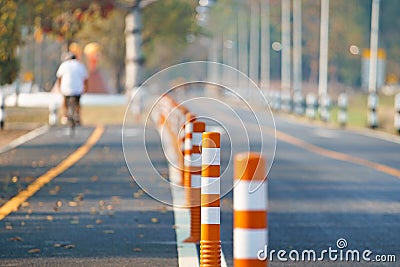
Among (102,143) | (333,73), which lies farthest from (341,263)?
(333,73)

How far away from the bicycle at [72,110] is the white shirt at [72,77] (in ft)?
0.84

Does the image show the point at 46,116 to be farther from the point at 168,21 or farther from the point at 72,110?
the point at 168,21

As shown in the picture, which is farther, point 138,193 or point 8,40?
point 8,40

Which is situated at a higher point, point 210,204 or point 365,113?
point 210,204

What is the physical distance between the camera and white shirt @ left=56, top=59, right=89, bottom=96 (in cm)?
2789

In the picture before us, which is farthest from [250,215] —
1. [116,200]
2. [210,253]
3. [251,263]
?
[116,200]

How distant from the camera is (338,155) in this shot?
23.3 m

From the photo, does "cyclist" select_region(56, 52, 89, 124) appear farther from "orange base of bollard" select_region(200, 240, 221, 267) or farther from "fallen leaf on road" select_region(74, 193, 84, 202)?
"orange base of bollard" select_region(200, 240, 221, 267)

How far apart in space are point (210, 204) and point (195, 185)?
2.61m

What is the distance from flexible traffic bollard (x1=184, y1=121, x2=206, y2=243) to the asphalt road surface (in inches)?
8.7

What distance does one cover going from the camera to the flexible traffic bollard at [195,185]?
10.6 m

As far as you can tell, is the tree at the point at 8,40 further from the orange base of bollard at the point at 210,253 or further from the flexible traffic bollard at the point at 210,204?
the orange base of bollard at the point at 210,253

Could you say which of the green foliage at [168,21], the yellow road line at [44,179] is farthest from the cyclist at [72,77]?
the green foliage at [168,21]

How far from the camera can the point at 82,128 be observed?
33.2m
